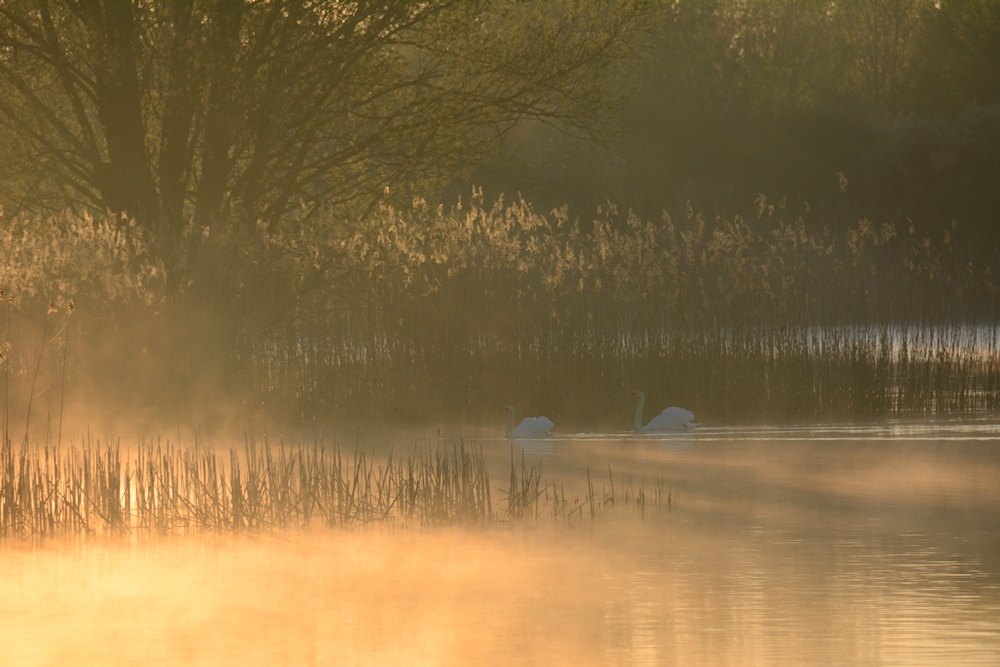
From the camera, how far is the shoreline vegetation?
40.8 feet

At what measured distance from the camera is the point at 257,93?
15086 millimetres

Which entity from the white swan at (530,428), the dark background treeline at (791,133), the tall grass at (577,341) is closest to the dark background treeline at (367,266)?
the tall grass at (577,341)

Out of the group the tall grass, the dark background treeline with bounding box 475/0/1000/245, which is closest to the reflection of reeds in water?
the tall grass

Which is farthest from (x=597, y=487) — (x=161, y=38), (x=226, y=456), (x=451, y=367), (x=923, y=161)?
(x=923, y=161)

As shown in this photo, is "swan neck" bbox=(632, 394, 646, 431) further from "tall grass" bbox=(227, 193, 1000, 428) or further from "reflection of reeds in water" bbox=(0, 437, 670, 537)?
"reflection of reeds in water" bbox=(0, 437, 670, 537)

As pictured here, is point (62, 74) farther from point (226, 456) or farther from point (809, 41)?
point (809, 41)

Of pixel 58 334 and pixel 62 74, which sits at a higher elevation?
pixel 62 74

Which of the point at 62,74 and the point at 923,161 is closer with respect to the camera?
the point at 62,74

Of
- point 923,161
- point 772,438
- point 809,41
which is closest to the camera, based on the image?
point 772,438

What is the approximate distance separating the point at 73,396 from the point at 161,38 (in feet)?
13.4

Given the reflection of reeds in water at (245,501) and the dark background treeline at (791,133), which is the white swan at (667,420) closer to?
the reflection of reeds in water at (245,501)

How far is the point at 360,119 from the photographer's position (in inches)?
667

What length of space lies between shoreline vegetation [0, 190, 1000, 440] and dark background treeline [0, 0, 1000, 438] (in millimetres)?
25

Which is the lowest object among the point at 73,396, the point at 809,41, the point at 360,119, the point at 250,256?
the point at 73,396
